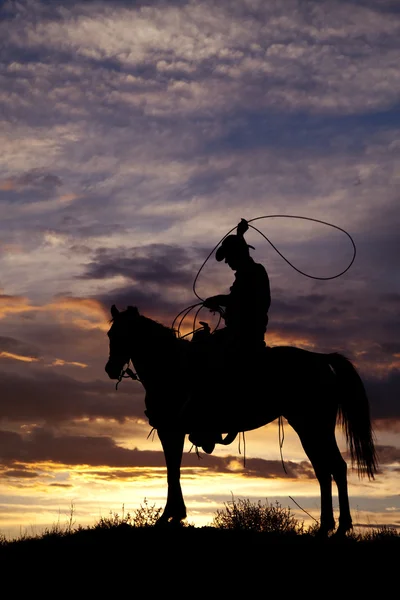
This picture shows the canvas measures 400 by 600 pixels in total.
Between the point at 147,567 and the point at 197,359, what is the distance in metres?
4.49

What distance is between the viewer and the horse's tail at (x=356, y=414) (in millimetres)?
13398

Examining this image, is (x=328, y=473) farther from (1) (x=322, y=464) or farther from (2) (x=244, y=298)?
(2) (x=244, y=298)

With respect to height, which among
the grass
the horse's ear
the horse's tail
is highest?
the horse's ear

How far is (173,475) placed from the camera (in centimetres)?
1270

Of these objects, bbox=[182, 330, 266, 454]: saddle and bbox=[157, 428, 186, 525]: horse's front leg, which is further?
bbox=[182, 330, 266, 454]: saddle

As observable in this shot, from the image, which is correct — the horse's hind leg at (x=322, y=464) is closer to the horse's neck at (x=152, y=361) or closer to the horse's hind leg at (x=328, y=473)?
the horse's hind leg at (x=328, y=473)

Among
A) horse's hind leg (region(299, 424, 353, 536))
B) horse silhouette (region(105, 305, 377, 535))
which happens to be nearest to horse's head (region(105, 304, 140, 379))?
horse silhouette (region(105, 305, 377, 535))

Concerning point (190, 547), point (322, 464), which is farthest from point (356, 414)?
point (190, 547)

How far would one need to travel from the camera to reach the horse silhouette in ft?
42.9

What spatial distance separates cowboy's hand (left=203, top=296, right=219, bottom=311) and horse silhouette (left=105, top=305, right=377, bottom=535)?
872 millimetres

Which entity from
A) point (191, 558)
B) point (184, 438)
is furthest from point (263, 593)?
point (184, 438)

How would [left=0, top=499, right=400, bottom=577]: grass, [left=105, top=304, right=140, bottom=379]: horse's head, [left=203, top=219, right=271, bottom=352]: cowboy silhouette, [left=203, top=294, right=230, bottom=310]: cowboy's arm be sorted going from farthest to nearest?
[left=203, top=294, right=230, bottom=310]: cowboy's arm, [left=203, top=219, right=271, bottom=352]: cowboy silhouette, [left=105, top=304, right=140, bottom=379]: horse's head, [left=0, top=499, right=400, bottom=577]: grass

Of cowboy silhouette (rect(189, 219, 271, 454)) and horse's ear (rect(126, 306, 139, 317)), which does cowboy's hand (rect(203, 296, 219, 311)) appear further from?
horse's ear (rect(126, 306, 139, 317))

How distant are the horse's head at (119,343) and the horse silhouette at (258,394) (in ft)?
0.06
